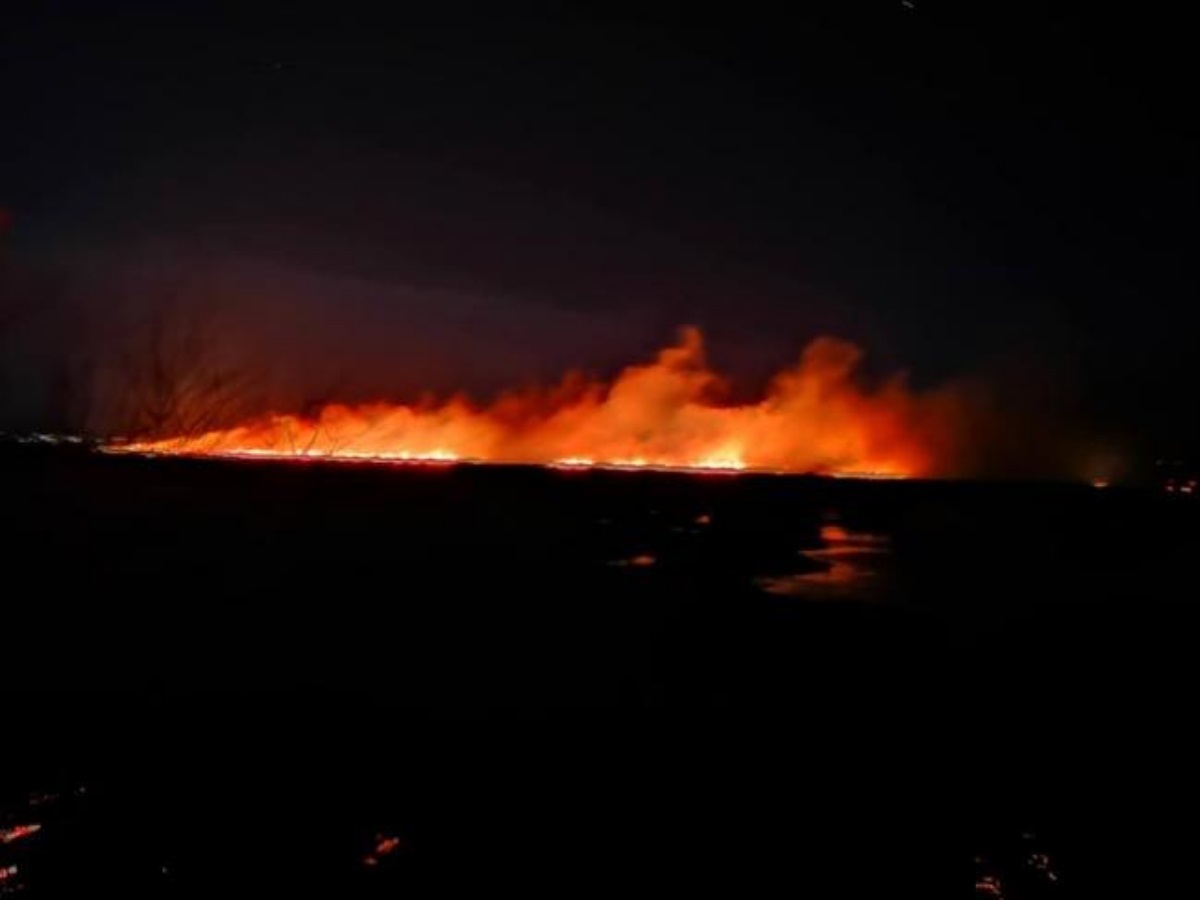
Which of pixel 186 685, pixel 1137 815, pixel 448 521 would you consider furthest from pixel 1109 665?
pixel 448 521

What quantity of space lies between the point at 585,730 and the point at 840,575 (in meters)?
22.6

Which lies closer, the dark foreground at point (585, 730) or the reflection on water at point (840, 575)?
the dark foreground at point (585, 730)

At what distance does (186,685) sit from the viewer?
16703 millimetres

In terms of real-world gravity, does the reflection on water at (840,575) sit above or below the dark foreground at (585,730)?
above

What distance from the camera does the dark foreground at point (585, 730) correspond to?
9.56 meters

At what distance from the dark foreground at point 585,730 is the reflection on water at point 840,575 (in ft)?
1.09

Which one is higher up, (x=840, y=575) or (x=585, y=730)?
(x=840, y=575)

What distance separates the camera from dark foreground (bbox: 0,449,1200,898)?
9.56 meters

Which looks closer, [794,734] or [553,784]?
[553,784]

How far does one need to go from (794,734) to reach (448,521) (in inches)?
1757

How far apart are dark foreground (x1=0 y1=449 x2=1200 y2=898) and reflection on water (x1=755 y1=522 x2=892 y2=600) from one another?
33 cm

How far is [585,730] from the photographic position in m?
14.5

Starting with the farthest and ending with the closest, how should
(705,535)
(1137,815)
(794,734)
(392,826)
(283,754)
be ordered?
(705,535), (794,734), (283,754), (1137,815), (392,826)

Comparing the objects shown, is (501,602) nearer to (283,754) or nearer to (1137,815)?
(283,754)
